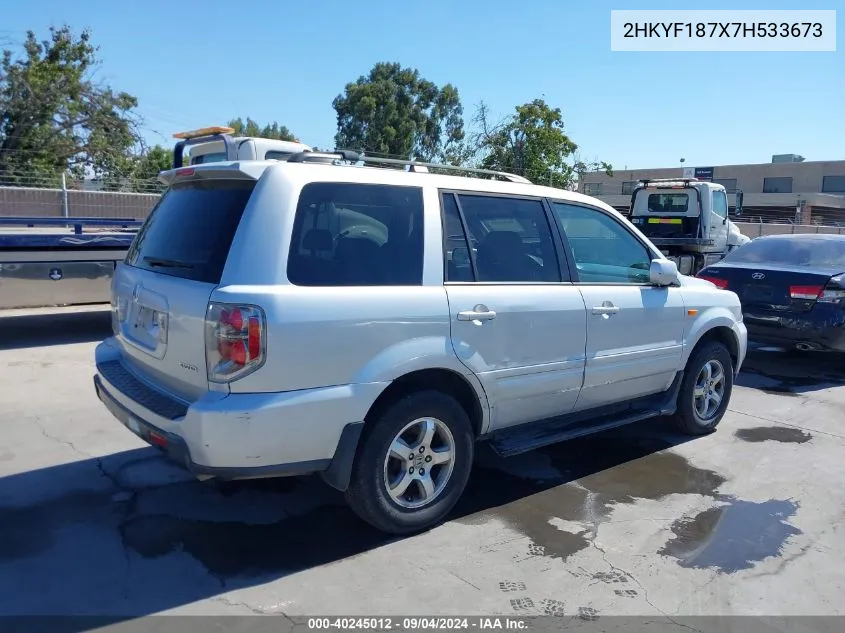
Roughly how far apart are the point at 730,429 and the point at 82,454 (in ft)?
17.1

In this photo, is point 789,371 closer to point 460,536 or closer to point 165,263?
point 460,536

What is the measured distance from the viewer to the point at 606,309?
4742mm

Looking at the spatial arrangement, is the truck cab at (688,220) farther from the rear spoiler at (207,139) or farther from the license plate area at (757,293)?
the rear spoiler at (207,139)

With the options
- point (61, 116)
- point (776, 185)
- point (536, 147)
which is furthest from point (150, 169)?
point (776, 185)

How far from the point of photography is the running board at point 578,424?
14.3 ft

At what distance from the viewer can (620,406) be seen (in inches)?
204

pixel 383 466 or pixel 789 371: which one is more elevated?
pixel 383 466

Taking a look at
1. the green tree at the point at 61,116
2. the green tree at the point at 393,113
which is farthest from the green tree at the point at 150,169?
the green tree at the point at 393,113

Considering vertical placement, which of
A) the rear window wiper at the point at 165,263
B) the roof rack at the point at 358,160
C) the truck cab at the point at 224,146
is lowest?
the rear window wiper at the point at 165,263

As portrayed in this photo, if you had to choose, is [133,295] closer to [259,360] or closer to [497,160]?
[259,360]

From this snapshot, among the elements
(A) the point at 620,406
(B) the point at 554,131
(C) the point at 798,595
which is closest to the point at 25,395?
(A) the point at 620,406

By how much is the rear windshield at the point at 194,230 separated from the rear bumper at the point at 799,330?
6760 mm

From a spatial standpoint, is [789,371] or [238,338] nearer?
[238,338]

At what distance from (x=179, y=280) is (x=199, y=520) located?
1.40 meters
